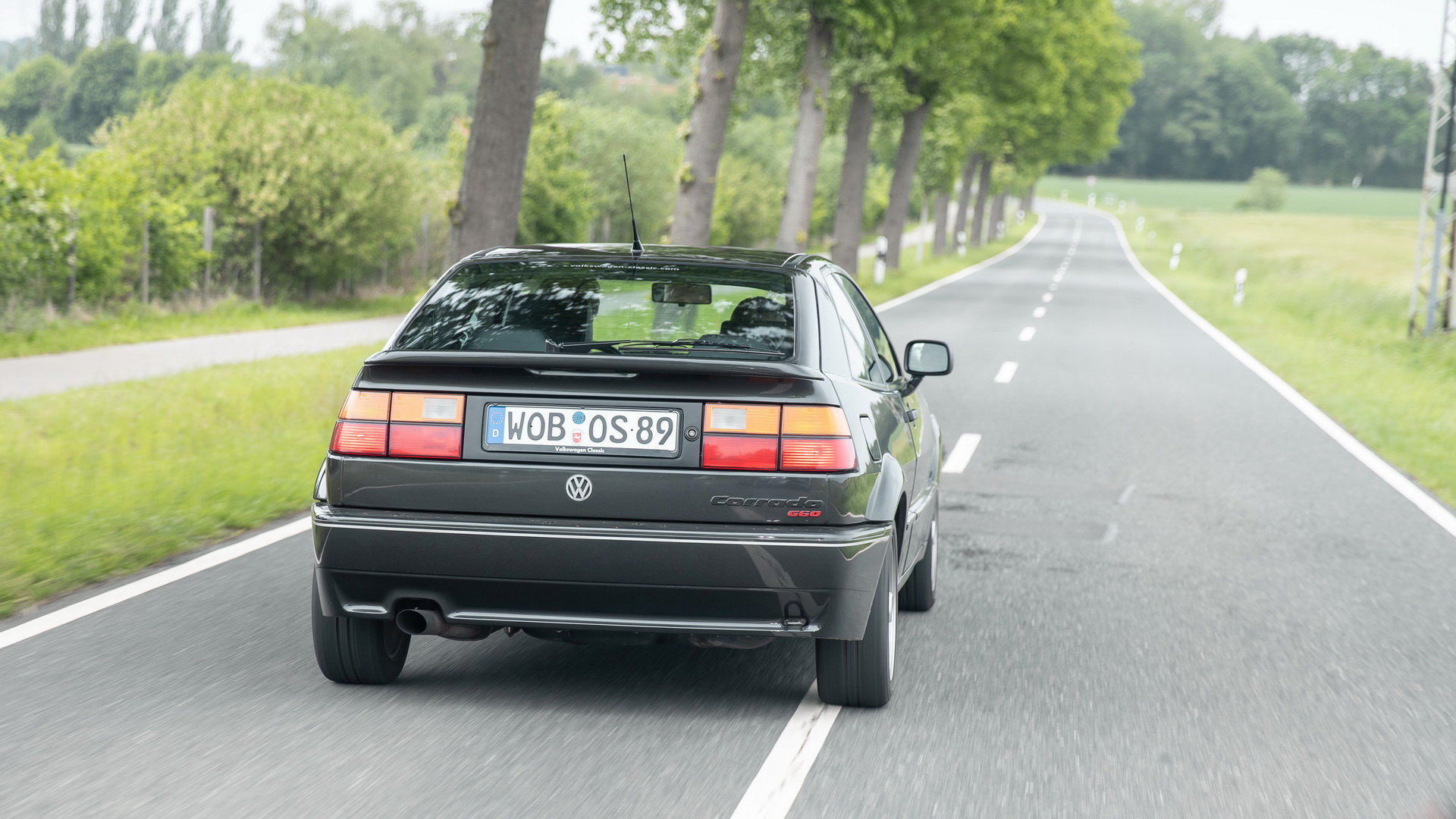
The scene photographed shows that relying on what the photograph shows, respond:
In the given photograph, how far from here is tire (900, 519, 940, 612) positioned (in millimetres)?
5871

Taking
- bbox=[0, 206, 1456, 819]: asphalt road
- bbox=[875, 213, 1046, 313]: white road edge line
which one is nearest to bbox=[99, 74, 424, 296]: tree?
bbox=[875, 213, 1046, 313]: white road edge line

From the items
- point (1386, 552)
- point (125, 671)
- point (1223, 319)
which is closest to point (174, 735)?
point (125, 671)

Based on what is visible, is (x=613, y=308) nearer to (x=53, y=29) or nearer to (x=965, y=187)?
(x=965, y=187)

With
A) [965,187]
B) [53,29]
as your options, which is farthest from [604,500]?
[53,29]

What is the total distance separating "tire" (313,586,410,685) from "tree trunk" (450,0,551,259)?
29.2 ft

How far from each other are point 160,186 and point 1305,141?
163637mm

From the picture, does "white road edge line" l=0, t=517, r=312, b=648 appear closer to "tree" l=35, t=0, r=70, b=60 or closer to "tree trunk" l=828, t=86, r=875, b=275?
"tree trunk" l=828, t=86, r=875, b=275

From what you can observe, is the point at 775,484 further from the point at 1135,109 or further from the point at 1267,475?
the point at 1135,109

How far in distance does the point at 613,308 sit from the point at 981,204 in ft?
194

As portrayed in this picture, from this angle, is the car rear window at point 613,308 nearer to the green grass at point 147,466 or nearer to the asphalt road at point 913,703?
the asphalt road at point 913,703

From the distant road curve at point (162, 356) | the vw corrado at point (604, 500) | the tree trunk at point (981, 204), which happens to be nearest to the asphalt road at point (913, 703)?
the vw corrado at point (604, 500)

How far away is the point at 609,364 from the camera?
4.11 meters

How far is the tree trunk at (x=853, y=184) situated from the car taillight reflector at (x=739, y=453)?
86.4 feet

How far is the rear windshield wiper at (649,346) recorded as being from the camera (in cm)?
450
